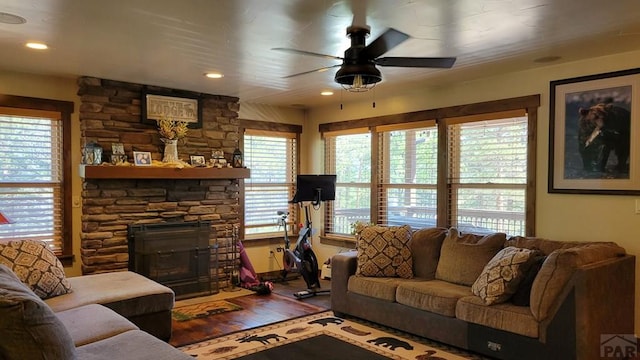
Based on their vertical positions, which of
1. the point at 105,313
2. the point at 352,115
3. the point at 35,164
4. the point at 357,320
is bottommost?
the point at 357,320

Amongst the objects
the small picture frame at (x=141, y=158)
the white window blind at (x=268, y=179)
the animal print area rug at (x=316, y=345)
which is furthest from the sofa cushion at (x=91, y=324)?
the white window blind at (x=268, y=179)

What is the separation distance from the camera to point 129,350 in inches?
98.3

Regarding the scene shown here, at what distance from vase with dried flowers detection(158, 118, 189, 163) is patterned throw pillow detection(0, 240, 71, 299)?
1840mm

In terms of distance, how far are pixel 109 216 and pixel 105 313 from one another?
2.10 meters

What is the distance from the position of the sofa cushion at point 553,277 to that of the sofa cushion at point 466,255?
2.44 ft

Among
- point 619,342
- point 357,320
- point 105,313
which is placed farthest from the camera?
point 357,320

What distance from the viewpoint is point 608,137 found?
3947mm

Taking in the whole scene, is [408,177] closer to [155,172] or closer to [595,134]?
[595,134]

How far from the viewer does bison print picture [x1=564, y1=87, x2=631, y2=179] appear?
3.86m

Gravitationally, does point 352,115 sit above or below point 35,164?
above

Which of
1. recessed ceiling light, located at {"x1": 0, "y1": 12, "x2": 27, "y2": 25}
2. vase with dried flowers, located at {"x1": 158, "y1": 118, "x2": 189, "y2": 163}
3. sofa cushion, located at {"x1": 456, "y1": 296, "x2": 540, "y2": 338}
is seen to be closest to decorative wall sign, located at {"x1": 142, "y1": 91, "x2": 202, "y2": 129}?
vase with dried flowers, located at {"x1": 158, "y1": 118, "x2": 189, "y2": 163}

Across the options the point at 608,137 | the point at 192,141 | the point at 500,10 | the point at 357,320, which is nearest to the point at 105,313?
the point at 357,320

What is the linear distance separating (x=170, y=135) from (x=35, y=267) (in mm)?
2129

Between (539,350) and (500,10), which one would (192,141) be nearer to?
(500,10)
